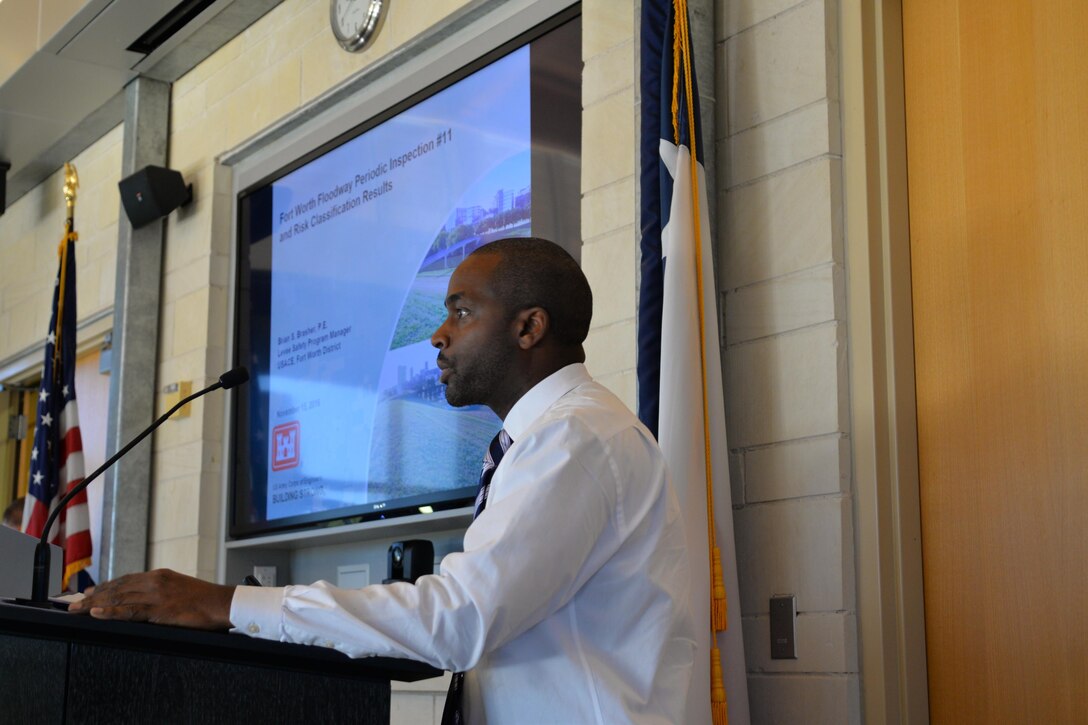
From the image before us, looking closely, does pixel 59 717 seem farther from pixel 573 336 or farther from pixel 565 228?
pixel 565 228

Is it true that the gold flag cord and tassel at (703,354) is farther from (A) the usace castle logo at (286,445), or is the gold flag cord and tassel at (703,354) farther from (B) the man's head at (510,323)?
(A) the usace castle logo at (286,445)

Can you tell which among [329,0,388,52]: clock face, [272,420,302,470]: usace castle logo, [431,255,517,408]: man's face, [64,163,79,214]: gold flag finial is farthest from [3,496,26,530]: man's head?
[431,255,517,408]: man's face

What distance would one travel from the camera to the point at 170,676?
1525mm

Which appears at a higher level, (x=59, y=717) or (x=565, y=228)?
(x=565, y=228)

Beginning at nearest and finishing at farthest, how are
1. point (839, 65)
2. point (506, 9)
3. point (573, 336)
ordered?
point (573, 336) < point (839, 65) < point (506, 9)

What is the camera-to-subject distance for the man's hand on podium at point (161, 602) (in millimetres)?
1488

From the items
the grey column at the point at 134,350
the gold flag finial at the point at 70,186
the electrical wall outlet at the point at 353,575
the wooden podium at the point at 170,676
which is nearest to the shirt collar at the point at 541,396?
the wooden podium at the point at 170,676

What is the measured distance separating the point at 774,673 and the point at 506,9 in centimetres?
199

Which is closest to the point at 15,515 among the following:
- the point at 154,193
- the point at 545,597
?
the point at 154,193

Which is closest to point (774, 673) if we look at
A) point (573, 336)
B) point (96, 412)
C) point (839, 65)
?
point (573, 336)

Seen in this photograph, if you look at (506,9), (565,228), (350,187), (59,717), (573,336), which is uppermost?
(506,9)

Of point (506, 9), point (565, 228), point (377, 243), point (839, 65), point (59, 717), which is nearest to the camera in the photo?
point (59, 717)

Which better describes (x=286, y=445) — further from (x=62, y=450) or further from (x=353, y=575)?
(x=62, y=450)

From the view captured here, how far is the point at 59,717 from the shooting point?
1.46 m
